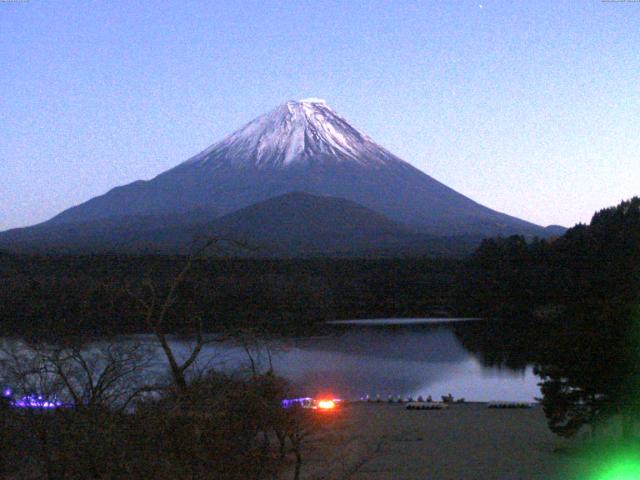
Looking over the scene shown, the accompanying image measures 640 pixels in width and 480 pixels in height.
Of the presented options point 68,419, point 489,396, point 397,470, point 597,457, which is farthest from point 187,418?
point 489,396

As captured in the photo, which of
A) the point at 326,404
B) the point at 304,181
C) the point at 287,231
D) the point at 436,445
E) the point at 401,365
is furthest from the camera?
the point at 304,181

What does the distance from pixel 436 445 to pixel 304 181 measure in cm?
8716

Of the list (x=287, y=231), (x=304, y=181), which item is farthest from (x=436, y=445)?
(x=304, y=181)

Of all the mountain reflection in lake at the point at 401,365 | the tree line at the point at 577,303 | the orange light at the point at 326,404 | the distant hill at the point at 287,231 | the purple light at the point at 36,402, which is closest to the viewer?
the purple light at the point at 36,402

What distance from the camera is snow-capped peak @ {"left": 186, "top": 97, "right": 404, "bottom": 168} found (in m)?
96.8

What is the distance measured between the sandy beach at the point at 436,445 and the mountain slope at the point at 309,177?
254ft

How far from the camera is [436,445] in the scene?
11859mm

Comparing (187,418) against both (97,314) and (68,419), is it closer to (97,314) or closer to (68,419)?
(68,419)

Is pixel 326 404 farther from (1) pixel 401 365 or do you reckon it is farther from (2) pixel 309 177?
(2) pixel 309 177

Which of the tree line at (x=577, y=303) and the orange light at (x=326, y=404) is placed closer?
the tree line at (x=577, y=303)

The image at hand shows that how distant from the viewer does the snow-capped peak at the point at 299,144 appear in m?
96.8

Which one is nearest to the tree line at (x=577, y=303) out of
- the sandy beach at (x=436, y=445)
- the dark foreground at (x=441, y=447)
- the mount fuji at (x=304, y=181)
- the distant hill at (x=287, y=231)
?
the dark foreground at (x=441, y=447)

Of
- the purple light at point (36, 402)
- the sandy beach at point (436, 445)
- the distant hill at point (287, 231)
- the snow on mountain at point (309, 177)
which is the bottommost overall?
the sandy beach at point (436, 445)

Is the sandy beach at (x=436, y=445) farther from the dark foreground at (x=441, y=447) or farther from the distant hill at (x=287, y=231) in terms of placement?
the distant hill at (x=287, y=231)
